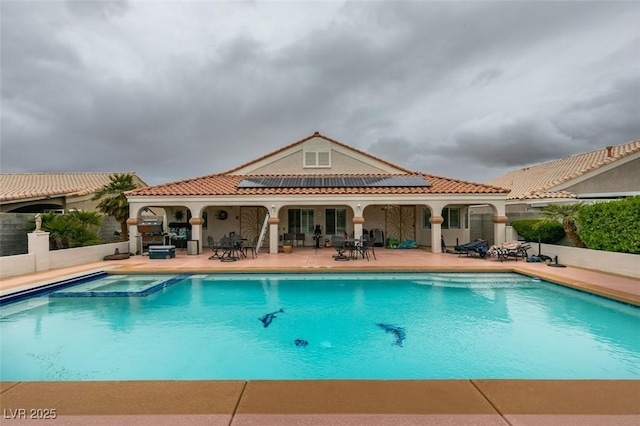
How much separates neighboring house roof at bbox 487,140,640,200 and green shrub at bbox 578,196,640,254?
6000mm

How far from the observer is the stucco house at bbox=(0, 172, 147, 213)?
58.9 feet

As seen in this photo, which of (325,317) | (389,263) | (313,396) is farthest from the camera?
(389,263)

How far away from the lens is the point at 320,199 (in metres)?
17.8

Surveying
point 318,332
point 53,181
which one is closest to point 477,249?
point 318,332

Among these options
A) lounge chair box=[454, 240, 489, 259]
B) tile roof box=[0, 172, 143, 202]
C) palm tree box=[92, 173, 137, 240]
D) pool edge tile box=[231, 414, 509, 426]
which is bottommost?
pool edge tile box=[231, 414, 509, 426]

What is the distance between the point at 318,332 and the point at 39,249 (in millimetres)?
13036

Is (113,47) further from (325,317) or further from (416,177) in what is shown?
(416,177)

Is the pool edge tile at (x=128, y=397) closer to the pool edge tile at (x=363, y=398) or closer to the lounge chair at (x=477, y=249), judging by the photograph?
the pool edge tile at (x=363, y=398)

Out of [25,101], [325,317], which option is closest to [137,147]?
[25,101]

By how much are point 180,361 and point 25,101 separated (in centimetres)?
2271

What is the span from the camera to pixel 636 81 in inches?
827

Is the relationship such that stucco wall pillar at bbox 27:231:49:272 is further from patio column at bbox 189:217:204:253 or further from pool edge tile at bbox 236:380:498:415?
pool edge tile at bbox 236:380:498:415

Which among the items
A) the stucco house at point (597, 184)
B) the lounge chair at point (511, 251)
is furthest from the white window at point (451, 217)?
the lounge chair at point (511, 251)

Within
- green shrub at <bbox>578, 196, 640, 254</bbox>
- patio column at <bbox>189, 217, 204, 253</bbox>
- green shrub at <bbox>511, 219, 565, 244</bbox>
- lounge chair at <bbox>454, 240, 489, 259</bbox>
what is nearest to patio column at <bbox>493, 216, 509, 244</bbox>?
green shrub at <bbox>511, 219, 565, 244</bbox>
